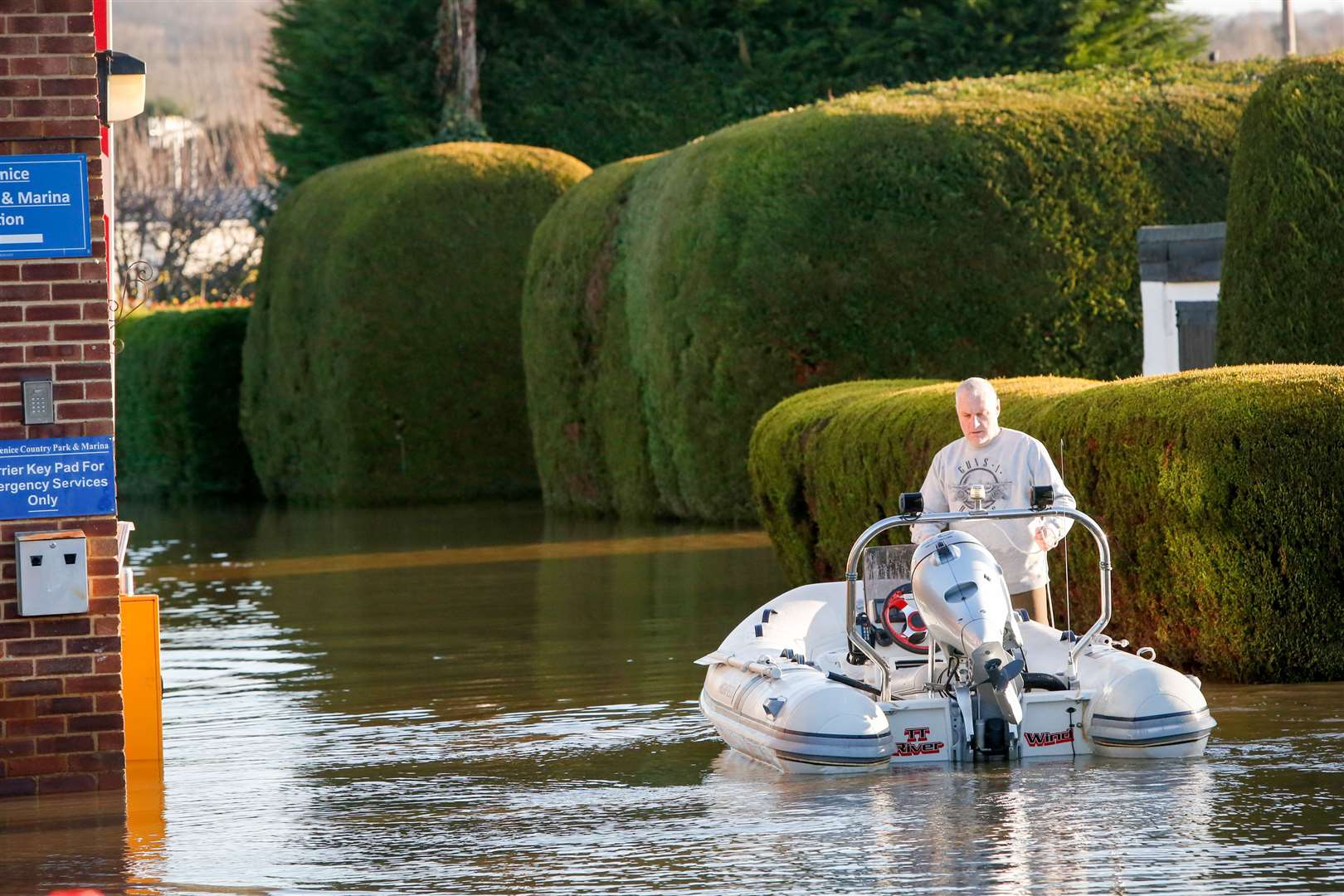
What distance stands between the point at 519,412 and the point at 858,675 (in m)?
17.5

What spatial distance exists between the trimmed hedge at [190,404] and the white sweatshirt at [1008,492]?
2252 centimetres

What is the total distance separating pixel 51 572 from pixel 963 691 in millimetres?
3555

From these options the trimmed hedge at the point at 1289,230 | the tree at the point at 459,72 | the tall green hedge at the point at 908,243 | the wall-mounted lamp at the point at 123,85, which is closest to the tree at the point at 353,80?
the tree at the point at 459,72

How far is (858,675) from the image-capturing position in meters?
9.70

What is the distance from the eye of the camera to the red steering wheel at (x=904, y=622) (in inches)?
367

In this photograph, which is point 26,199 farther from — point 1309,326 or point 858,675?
point 1309,326

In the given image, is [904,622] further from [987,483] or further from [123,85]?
[123,85]

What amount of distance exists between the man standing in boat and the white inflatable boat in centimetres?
20

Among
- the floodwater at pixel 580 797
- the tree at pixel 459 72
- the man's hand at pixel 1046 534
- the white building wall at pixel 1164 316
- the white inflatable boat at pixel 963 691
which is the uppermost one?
the tree at pixel 459 72

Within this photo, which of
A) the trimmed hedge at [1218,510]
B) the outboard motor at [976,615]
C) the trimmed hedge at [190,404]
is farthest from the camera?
the trimmed hedge at [190,404]

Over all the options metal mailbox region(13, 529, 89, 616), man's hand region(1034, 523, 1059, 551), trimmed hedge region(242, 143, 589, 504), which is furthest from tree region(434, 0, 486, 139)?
metal mailbox region(13, 529, 89, 616)

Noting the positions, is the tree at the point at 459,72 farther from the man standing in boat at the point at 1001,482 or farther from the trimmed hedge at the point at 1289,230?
the man standing in boat at the point at 1001,482

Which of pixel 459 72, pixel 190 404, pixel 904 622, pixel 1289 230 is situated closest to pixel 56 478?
pixel 904 622

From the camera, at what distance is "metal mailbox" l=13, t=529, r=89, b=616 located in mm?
8531
